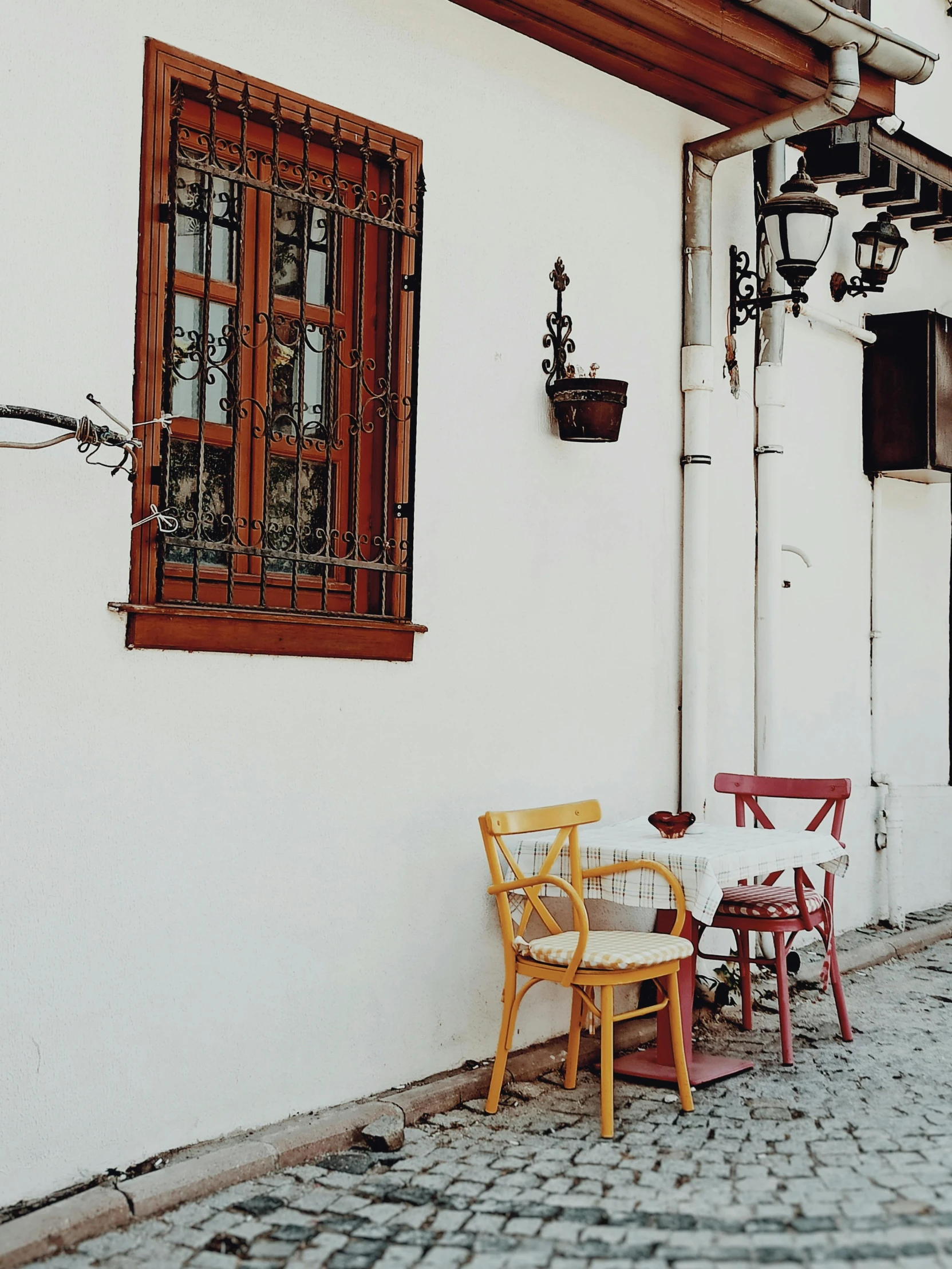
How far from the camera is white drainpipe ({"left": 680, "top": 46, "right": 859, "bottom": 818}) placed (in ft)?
21.0

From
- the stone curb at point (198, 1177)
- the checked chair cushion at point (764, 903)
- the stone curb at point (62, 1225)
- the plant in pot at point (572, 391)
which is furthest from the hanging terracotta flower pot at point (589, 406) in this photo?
the stone curb at point (62, 1225)

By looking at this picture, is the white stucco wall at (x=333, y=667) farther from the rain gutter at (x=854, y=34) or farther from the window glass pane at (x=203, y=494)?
the rain gutter at (x=854, y=34)

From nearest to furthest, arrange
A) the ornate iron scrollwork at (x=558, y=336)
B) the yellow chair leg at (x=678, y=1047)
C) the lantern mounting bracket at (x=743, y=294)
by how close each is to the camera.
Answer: the yellow chair leg at (x=678, y=1047)
the ornate iron scrollwork at (x=558, y=336)
the lantern mounting bracket at (x=743, y=294)

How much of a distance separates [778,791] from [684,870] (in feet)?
4.67

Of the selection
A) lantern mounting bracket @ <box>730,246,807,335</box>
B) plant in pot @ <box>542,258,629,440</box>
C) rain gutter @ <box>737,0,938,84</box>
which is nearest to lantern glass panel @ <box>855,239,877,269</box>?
lantern mounting bracket @ <box>730,246,807,335</box>

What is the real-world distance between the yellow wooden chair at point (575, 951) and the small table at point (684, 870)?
0.04 metres

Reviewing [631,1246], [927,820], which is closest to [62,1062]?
[631,1246]

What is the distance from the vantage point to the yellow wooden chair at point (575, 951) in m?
4.64

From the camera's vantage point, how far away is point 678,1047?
4891 millimetres

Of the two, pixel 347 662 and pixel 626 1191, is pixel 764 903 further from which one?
pixel 347 662

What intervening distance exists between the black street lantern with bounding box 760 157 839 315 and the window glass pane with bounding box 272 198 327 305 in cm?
242

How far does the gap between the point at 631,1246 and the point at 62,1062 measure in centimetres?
170

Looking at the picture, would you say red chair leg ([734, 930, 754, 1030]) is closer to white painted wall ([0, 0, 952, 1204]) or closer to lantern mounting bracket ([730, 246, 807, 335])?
white painted wall ([0, 0, 952, 1204])

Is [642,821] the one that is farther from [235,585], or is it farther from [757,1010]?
[235,585]
